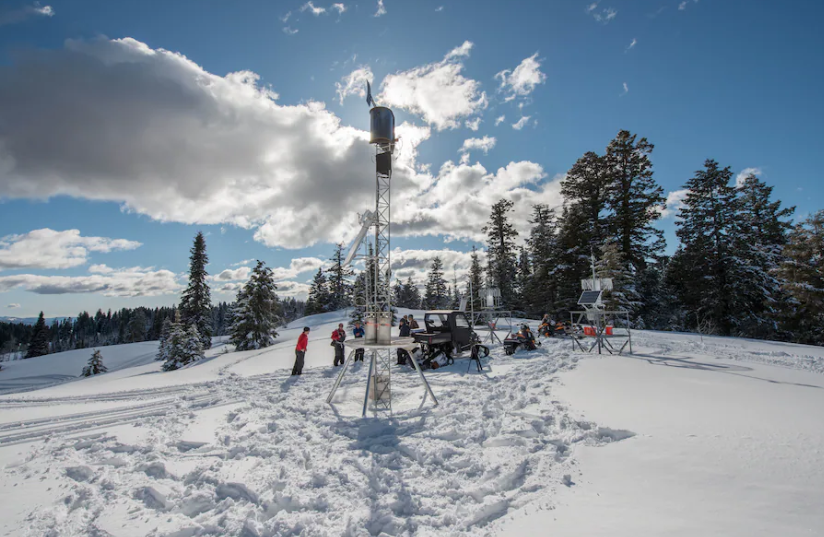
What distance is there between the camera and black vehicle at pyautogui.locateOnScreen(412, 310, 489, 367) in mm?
13555

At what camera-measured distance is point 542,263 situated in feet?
123

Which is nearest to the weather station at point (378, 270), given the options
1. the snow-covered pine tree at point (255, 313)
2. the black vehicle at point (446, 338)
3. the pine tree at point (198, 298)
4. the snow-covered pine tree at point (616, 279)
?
the black vehicle at point (446, 338)

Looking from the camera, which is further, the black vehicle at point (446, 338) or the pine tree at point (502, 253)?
the pine tree at point (502, 253)

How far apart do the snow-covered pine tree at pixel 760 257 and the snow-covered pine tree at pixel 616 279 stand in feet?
25.9

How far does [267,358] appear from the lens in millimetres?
16266

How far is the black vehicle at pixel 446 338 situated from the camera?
13.6 metres

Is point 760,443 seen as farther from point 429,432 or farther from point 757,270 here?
point 757,270

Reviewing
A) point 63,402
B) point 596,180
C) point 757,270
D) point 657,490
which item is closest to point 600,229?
point 596,180

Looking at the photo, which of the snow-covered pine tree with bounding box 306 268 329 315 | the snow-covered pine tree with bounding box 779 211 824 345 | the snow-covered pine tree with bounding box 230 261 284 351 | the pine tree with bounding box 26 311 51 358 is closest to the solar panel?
the snow-covered pine tree with bounding box 779 211 824 345

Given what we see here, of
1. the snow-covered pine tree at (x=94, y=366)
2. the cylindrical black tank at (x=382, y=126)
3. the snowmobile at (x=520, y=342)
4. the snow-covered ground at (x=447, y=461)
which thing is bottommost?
the snow-covered pine tree at (x=94, y=366)

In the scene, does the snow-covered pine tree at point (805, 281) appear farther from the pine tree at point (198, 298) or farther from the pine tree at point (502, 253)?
the pine tree at point (198, 298)

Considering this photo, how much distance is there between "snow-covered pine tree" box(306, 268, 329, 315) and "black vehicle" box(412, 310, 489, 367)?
49.2 metres

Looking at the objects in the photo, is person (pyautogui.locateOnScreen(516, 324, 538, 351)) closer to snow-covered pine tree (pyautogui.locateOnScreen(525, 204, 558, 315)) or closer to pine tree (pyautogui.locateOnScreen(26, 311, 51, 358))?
snow-covered pine tree (pyautogui.locateOnScreen(525, 204, 558, 315))

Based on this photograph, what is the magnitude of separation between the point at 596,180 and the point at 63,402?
39.1m
